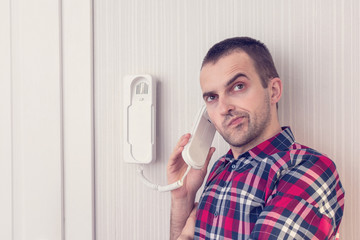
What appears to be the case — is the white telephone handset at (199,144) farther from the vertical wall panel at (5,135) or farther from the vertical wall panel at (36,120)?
the vertical wall panel at (5,135)

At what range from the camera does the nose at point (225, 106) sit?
0.76 m

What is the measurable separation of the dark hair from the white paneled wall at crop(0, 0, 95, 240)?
470mm

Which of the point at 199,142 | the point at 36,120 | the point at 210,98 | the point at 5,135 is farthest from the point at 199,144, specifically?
the point at 5,135

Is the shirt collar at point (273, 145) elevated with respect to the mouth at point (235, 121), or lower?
lower

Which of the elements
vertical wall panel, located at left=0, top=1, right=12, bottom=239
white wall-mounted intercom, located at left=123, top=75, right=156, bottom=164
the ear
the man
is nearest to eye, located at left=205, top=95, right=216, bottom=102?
the man

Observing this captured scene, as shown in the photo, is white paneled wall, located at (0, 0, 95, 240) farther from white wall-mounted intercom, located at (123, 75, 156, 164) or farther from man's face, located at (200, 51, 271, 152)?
man's face, located at (200, 51, 271, 152)

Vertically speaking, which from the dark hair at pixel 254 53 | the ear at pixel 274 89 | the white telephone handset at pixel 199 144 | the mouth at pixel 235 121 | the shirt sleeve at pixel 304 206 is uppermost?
the dark hair at pixel 254 53

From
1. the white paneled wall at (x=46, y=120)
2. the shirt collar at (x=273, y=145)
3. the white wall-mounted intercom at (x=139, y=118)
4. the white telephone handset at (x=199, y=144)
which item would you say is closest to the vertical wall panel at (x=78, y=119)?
the white paneled wall at (x=46, y=120)

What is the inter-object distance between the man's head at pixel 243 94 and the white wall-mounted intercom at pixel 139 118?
260mm

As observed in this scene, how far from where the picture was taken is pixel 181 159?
3.02 ft

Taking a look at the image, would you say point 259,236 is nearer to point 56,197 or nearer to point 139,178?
point 139,178

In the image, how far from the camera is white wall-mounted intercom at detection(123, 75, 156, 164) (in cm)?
100

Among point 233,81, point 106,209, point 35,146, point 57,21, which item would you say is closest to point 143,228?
point 106,209

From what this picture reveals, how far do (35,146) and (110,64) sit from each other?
1.18 ft
